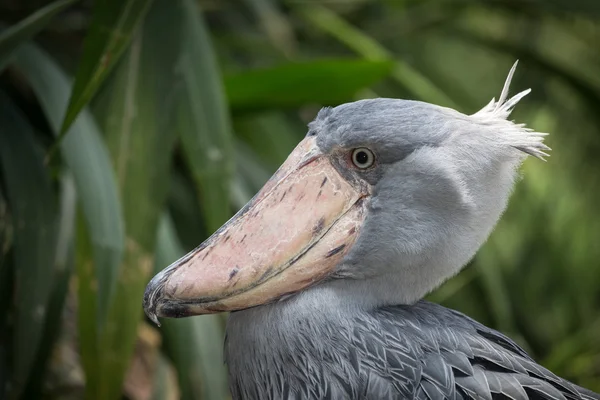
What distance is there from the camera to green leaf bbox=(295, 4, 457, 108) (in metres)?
2.00

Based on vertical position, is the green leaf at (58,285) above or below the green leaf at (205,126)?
below

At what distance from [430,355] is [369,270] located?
0.39 feet

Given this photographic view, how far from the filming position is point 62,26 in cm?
187

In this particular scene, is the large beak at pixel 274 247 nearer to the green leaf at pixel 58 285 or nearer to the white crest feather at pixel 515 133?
the white crest feather at pixel 515 133

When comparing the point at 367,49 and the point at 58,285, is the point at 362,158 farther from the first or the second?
the point at 367,49

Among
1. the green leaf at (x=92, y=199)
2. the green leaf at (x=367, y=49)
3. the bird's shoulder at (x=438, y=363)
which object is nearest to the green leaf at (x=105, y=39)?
the green leaf at (x=92, y=199)

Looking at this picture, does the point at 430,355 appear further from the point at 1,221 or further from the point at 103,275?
the point at 1,221

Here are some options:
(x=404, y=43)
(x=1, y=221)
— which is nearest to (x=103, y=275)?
(x=1, y=221)

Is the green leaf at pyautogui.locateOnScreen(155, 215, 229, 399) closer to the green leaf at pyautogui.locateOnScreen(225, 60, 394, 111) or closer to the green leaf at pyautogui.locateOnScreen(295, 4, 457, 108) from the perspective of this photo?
the green leaf at pyautogui.locateOnScreen(225, 60, 394, 111)

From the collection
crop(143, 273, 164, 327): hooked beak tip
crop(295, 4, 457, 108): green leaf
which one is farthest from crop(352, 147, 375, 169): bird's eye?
crop(295, 4, 457, 108): green leaf

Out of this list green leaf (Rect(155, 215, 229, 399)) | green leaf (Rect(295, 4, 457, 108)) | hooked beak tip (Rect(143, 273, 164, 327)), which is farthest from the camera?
green leaf (Rect(295, 4, 457, 108))

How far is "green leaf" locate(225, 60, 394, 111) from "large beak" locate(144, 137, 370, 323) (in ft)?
2.17

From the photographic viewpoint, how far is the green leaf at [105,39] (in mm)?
1142

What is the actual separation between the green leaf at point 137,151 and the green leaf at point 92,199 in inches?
1.4
